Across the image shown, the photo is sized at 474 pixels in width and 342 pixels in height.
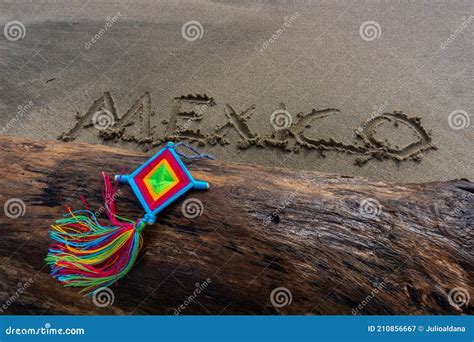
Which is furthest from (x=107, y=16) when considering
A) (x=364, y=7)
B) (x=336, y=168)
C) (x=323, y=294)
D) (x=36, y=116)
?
(x=323, y=294)

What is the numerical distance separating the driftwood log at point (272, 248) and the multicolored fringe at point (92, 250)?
4 centimetres

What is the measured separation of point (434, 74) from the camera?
11.7 ft

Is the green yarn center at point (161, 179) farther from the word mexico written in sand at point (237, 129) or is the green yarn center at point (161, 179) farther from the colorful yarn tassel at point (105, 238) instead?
the word mexico written in sand at point (237, 129)

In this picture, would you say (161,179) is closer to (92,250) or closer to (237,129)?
(92,250)

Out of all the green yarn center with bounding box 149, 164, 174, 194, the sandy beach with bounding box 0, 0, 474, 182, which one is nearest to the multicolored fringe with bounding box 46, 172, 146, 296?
the green yarn center with bounding box 149, 164, 174, 194

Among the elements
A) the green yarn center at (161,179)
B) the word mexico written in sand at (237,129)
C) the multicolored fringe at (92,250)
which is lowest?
the multicolored fringe at (92,250)

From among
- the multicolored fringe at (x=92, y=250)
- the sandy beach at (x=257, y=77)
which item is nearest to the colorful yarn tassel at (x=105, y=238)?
the multicolored fringe at (x=92, y=250)

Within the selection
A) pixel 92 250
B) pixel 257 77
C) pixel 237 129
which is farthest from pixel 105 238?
pixel 257 77

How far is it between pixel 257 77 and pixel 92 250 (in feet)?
7.28

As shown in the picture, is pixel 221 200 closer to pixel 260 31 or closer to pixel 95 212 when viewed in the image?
pixel 95 212

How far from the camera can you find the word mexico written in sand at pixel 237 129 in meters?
3.06

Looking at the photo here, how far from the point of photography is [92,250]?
5.89ft

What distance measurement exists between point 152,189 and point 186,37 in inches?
94.0

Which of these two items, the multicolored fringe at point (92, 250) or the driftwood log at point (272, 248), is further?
the multicolored fringe at point (92, 250)
